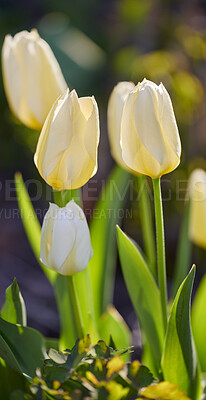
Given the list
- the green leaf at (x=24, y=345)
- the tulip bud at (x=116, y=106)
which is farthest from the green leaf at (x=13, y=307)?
the tulip bud at (x=116, y=106)

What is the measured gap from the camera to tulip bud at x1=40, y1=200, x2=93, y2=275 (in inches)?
21.5

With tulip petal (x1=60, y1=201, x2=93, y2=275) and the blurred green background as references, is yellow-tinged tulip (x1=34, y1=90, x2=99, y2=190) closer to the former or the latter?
tulip petal (x1=60, y1=201, x2=93, y2=275)

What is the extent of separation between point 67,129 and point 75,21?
6.03ft

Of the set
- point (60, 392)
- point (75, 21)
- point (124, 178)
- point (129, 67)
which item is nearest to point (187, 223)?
point (124, 178)

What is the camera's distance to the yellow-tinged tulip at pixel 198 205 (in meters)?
0.76

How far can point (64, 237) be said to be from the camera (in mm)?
551

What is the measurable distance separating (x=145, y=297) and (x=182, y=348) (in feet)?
0.39

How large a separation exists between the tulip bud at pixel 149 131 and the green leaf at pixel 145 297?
18cm

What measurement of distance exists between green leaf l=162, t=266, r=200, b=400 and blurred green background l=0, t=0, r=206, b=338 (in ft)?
2.85

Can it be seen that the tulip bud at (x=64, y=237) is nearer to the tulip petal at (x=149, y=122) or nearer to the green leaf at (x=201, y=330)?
the tulip petal at (x=149, y=122)

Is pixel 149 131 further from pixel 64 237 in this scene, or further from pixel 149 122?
pixel 64 237

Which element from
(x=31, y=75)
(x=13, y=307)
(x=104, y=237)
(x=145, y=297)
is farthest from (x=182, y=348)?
(x=31, y=75)

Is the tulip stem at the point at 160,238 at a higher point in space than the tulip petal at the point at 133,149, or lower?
lower

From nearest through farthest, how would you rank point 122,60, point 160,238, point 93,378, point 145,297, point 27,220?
point 93,378, point 160,238, point 145,297, point 27,220, point 122,60
